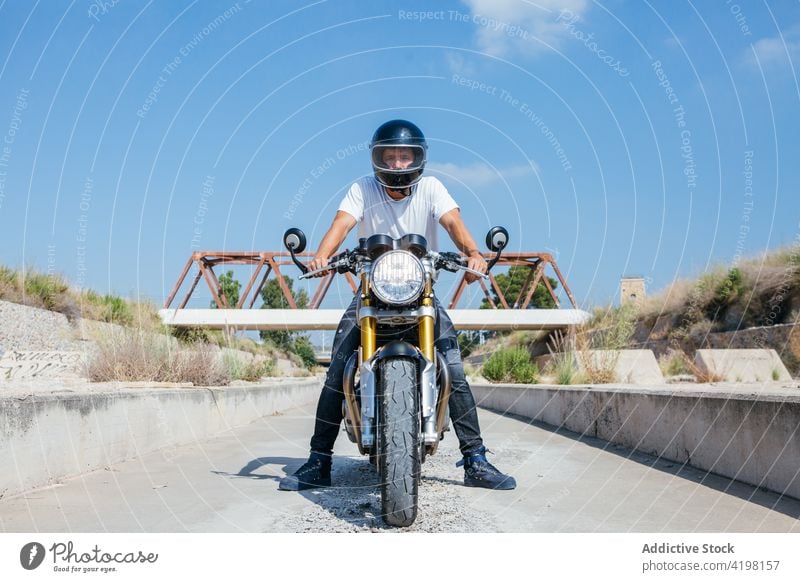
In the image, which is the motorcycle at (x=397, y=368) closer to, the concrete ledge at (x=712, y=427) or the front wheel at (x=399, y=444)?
the front wheel at (x=399, y=444)

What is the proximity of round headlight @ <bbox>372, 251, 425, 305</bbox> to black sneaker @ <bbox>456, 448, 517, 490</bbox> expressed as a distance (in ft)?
5.31

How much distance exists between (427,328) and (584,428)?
16.2ft

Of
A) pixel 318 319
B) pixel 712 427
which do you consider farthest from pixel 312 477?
pixel 318 319

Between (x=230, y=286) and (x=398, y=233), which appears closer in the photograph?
(x=398, y=233)

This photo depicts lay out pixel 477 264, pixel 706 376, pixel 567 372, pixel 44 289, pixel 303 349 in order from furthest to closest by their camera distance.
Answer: pixel 303 349
pixel 44 289
pixel 567 372
pixel 706 376
pixel 477 264

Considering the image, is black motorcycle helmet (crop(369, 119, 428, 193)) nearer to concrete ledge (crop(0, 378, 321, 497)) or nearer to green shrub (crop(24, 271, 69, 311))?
concrete ledge (crop(0, 378, 321, 497))

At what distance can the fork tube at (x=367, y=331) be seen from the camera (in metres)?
3.70

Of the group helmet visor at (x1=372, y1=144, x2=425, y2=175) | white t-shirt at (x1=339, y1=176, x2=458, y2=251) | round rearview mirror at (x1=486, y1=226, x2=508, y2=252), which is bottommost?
round rearview mirror at (x1=486, y1=226, x2=508, y2=252)

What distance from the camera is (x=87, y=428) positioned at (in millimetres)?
4906

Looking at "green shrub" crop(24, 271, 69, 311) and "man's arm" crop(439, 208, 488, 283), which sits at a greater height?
"green shrub" crop(24, 271, 69, 311)

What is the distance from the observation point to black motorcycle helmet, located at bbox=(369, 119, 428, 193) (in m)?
4.17

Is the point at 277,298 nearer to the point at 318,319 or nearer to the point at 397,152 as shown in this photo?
the point at 318,319

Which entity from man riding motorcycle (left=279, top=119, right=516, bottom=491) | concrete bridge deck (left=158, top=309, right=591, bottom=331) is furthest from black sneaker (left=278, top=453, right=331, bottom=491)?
concrete bridge deck (left=158, top=309, right=591, bottom=331)
